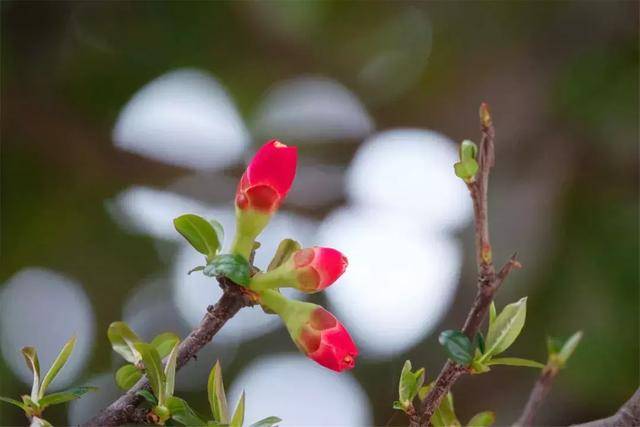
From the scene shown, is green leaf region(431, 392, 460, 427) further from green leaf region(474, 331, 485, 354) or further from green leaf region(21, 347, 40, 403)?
green leaf region(21, 347, 40, 403)

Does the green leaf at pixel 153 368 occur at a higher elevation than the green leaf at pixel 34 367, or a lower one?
higher

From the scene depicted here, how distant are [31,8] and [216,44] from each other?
43 cm

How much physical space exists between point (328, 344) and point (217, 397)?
75 millimetres

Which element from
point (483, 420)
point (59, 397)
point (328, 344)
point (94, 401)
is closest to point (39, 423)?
point (59, 397)

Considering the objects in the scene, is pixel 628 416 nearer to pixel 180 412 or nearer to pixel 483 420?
pixel 483 420

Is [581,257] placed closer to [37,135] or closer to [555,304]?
[555,304]

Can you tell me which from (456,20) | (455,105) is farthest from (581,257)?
(456,20)

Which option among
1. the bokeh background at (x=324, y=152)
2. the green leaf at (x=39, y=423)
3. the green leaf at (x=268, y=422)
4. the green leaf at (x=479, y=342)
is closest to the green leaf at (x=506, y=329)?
the green leaf at (x=479, y=342)

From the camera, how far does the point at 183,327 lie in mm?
1901

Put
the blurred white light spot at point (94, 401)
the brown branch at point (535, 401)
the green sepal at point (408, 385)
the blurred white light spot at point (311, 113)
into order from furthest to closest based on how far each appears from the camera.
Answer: the blurred white light spot at point (311, 113)
the blurred white light spot at point (94, 401)
the green sepal at point (408, 385)
the brown branch at point (535, 401)

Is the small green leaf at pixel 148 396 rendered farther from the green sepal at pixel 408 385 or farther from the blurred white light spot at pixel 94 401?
the blurred white light spot at pixel 94 401

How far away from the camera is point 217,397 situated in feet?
1.50

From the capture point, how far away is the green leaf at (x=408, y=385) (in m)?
0.44

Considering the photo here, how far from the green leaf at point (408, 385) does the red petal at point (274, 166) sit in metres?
0.13
